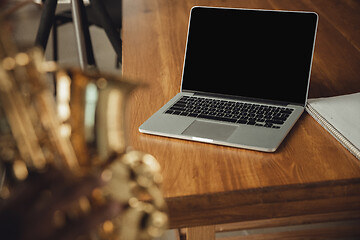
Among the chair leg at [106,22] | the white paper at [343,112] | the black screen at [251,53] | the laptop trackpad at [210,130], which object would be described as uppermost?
the black screen at [251,53]

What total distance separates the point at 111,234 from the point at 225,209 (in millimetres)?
308

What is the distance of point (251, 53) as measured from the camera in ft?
2.85

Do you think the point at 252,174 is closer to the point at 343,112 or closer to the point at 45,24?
the point at 343,112

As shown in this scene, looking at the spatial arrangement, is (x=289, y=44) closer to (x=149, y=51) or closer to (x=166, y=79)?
(x=166, y=79)

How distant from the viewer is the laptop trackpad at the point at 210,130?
71 centimetres

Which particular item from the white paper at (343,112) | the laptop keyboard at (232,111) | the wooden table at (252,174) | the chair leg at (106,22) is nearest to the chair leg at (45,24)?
the chair leg at (106,22)

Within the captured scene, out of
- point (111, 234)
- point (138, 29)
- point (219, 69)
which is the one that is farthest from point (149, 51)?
point (111, 234)

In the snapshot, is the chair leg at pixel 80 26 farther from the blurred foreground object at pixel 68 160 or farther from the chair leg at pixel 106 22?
the blurred foreground object at pixel 68 160

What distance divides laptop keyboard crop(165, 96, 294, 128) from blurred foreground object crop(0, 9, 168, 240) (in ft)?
1.43

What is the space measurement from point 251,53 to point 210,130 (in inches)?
8.7

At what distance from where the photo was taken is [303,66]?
32.4 inches

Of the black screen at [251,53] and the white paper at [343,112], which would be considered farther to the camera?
the black screen at [251,53]

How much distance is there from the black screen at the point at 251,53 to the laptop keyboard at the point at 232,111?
39 millimetres

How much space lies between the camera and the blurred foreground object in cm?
27
